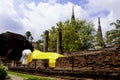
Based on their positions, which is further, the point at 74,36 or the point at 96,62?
the point at 74,36

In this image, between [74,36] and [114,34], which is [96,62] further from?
[74,36]

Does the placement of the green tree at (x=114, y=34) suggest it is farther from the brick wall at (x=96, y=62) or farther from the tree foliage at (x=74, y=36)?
the brick wall at (x=96, y=62)

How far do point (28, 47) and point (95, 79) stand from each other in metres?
19.7

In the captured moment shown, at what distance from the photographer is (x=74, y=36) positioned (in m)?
46.4

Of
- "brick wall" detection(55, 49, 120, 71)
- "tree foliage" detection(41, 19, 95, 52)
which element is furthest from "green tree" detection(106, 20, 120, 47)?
"brick wall" detection(55, 49, 120, 71)

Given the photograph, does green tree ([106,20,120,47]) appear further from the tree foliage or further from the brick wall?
the brick wall

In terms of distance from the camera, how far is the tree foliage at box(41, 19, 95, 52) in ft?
150

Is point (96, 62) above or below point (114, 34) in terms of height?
below

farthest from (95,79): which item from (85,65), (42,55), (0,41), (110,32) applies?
(110,32)

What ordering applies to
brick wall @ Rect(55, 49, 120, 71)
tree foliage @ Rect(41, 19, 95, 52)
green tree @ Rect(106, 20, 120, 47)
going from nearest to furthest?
1. brick wall @ Rect(55, 49, 120, 71)
2. green tree @ Rect(106, 20, 120, 47)
3. tree foliage @ Rect(41, 19, 95, 52)

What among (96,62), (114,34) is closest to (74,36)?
(114,34)

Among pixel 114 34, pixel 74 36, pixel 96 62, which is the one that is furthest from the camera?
pixel 74 36

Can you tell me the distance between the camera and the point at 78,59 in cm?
Result: 1395

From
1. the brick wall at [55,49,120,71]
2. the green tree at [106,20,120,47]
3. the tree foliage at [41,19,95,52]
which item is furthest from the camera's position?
the tree foliage at [41,19,95,52]
